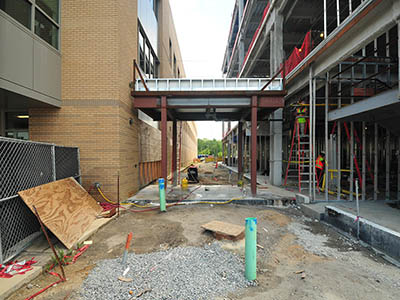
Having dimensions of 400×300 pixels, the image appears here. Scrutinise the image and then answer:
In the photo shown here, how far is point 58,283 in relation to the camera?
3.24 m

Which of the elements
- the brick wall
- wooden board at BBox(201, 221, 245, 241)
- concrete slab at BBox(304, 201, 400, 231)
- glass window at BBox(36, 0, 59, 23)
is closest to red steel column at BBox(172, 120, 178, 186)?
the brick wall

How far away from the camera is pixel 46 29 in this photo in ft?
23.8

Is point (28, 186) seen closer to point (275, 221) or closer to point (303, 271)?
point (303, 271)

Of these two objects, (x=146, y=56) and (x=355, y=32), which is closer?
(x=355, y=32)

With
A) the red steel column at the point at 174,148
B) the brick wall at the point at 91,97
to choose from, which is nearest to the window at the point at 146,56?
the brick wall at the point at 91,97

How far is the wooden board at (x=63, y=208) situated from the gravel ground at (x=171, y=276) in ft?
4.83

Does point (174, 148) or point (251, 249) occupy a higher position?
point (174, 148)

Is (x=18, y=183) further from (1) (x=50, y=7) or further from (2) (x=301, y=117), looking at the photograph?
(2) (x=301, y=117)

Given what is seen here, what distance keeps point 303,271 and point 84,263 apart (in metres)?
4.01

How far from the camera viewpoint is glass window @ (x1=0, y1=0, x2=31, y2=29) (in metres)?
5.85

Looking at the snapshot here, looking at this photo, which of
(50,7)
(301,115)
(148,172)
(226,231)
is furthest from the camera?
(148,172)

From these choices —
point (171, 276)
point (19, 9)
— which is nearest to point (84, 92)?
point (19, 9)

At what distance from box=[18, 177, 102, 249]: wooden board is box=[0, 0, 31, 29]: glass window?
16.6 feet

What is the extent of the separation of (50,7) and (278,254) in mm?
10751
